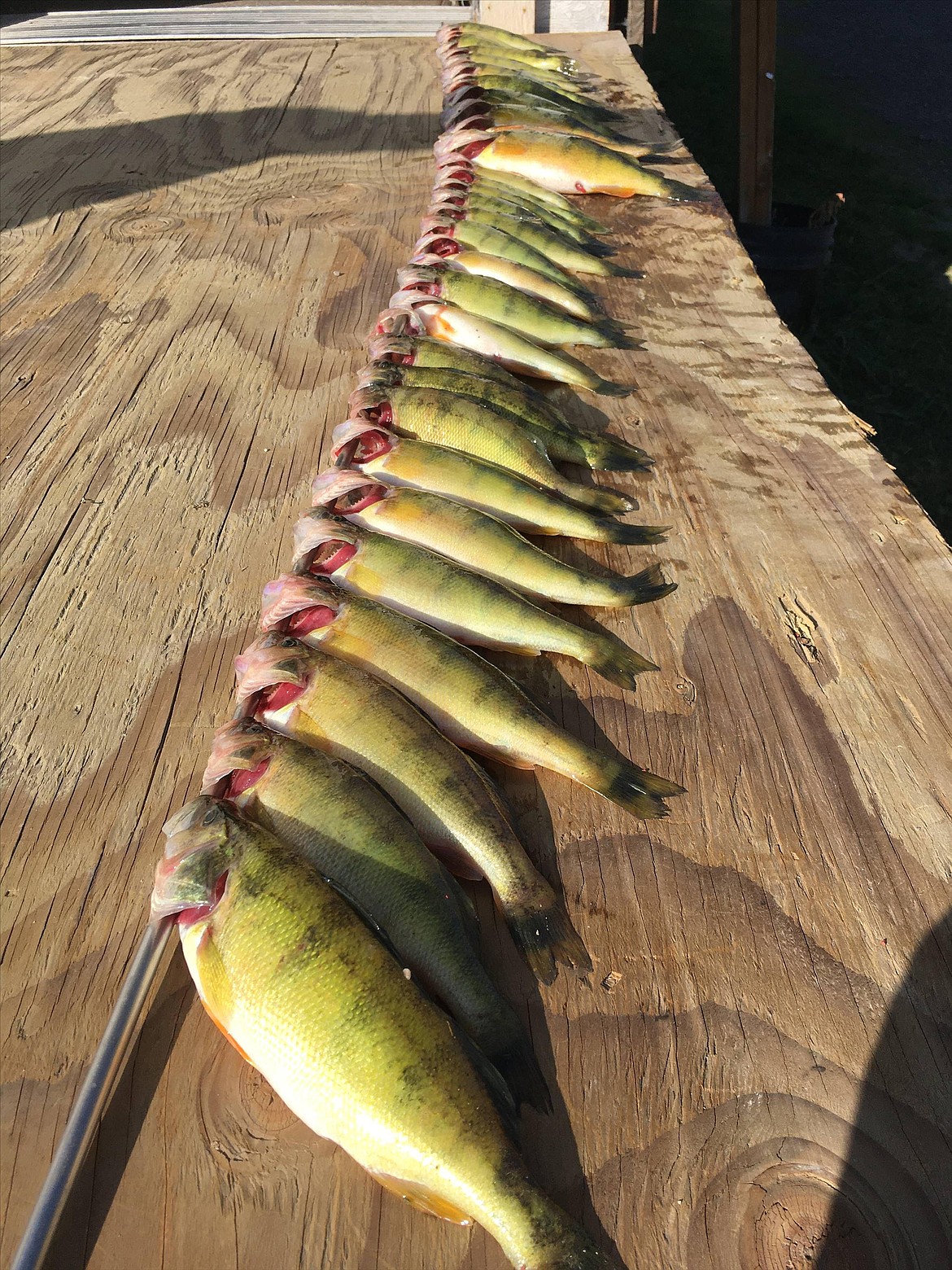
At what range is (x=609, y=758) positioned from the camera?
2254 millimetres

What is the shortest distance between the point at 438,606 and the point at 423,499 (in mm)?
405

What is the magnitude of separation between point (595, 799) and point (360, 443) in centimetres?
143

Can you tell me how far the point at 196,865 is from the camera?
5.82ft

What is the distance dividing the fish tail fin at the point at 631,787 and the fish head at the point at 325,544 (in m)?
0.91

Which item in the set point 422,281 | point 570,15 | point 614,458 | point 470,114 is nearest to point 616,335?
point 422,281

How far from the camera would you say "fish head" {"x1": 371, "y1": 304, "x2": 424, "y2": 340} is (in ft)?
11.7

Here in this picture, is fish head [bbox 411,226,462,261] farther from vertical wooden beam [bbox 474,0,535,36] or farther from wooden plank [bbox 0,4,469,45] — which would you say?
wooden plank [bbox 0,4,469,45]

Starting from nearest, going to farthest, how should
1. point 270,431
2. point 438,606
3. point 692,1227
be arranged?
point 692,1227, point 438,606, point 270,431

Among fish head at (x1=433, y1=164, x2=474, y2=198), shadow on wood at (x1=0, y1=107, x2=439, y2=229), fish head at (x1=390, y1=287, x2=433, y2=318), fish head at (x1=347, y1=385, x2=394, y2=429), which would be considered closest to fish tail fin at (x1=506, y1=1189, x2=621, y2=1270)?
fish head at (x1=347, y1=385, x2=394, y2=429)

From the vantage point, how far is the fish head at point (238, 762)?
2.01m

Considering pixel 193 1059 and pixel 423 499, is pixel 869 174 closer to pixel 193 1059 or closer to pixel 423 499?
pixel 423 499

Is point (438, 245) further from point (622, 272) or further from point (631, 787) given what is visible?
point (631, 787)

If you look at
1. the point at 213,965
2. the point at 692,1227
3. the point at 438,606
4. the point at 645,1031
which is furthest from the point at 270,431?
the point at 692,1227

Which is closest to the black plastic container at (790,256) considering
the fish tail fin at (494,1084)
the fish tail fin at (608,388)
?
the fish tail fin at (608,388)
